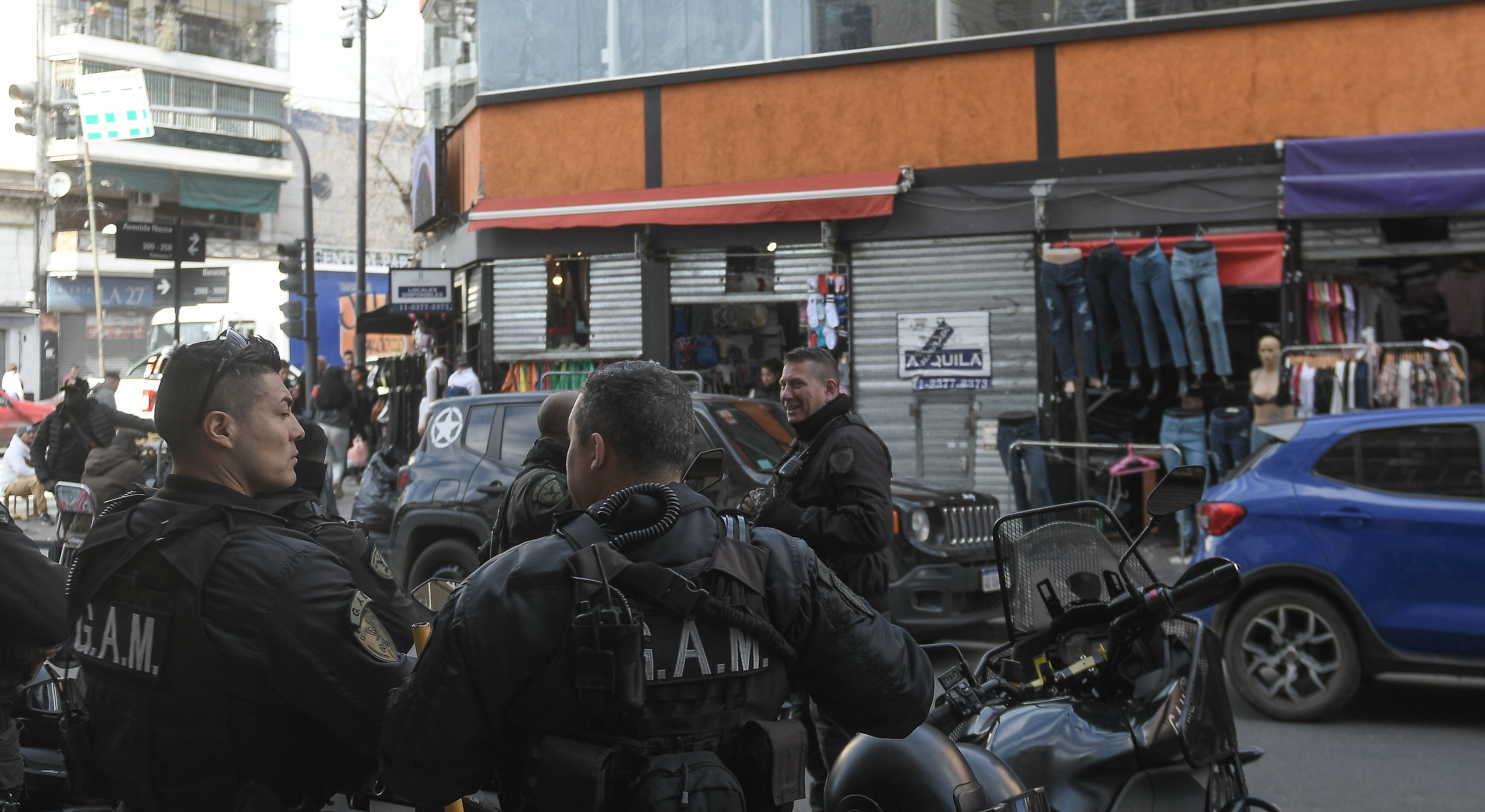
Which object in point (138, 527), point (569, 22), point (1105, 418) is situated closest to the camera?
point (138, 527)

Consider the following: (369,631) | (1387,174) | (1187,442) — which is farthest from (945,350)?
(369,631)

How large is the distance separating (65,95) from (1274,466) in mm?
40813

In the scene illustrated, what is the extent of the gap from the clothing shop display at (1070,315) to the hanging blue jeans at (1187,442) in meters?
0.92

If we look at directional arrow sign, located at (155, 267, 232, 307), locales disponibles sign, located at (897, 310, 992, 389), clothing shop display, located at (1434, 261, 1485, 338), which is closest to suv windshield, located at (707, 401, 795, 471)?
locales disponibles sign, located at (897, 310, 992, 389)

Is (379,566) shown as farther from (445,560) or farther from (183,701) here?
(445,560)

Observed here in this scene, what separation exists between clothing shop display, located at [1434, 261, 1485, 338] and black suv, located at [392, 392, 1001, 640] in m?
5.85

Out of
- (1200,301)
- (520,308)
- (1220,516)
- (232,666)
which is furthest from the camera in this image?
(520,308)

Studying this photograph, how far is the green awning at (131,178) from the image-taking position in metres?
38.5

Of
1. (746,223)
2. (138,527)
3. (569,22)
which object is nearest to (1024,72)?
(746,223)

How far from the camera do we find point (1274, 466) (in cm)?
686

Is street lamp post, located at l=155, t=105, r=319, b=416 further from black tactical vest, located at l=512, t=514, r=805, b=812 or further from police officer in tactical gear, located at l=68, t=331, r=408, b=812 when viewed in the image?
black tactical vest, located at l=512, t=514, r=805, b=812

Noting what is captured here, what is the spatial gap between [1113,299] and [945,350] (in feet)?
6.24

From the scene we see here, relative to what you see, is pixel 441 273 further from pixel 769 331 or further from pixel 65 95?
pixel 65 95

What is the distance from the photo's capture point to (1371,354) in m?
10.8
